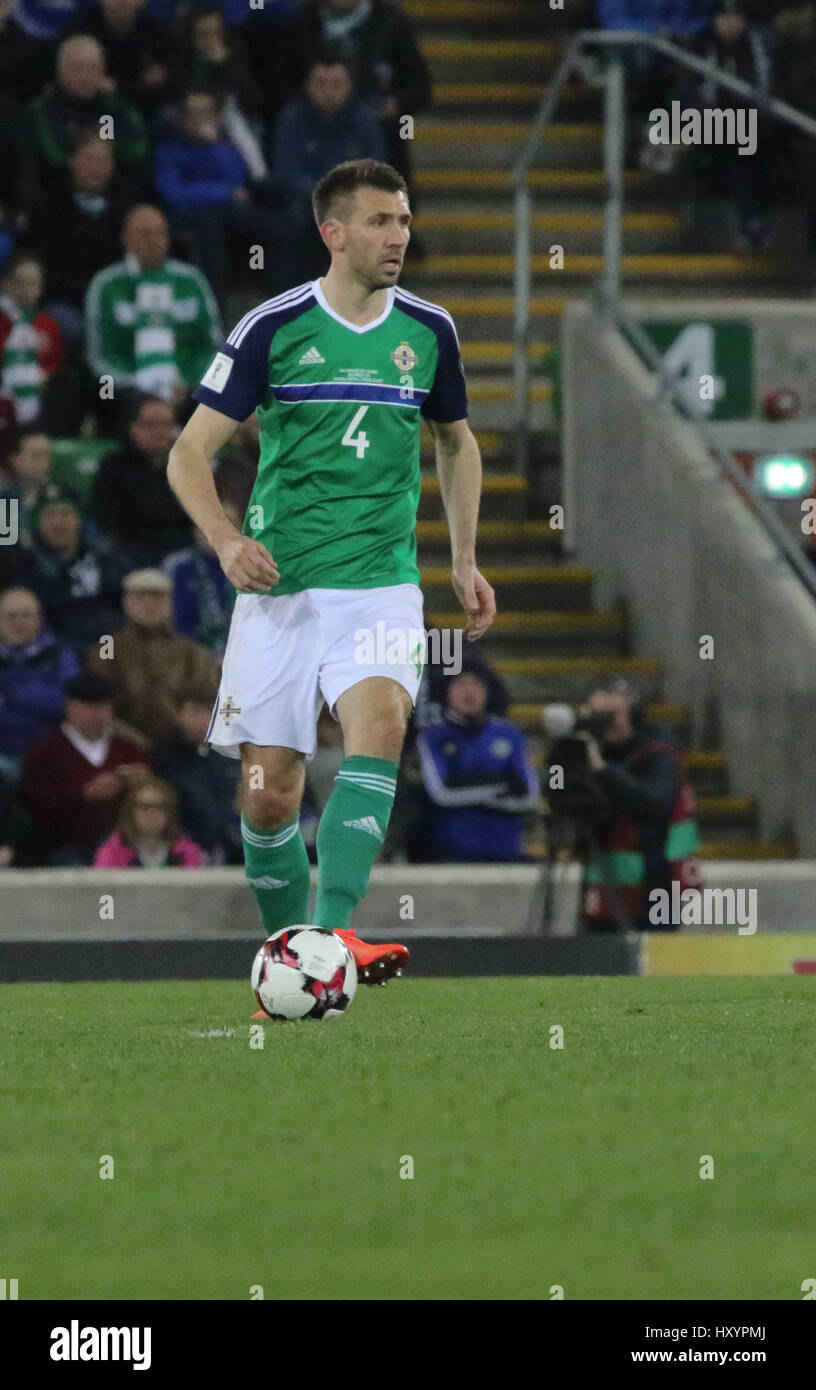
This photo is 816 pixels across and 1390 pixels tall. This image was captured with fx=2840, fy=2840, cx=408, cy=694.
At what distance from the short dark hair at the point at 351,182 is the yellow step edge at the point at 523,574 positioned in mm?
8141

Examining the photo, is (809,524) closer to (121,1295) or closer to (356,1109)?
(356,1109)

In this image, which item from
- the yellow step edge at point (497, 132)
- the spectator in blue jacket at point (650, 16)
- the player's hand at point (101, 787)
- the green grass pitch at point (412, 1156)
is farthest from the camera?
the yellow step edge at point (497, 132)

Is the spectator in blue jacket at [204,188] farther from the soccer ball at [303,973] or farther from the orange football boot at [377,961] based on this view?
the soccer ball at [303,973]

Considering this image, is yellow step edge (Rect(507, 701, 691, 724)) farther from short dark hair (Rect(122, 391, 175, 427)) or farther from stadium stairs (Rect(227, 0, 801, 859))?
short dark hair (Rect(122, 391, 175, 427))

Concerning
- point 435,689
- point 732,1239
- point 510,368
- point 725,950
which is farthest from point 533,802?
point 732,1239

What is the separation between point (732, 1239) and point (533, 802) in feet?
29.4

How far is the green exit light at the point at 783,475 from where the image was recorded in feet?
52.5

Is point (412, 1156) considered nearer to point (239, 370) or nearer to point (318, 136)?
point (239, 370)

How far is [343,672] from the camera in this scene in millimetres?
7754

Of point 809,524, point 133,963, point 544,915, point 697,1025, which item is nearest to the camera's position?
point 697,1025

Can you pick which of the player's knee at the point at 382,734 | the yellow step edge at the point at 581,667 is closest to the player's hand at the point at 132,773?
the yellow step edge at the point at 581,667

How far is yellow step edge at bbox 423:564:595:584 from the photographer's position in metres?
16.2

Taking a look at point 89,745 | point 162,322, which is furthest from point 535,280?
point 89,745

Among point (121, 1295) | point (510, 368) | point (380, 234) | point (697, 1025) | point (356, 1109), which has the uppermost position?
point (510, 368)
